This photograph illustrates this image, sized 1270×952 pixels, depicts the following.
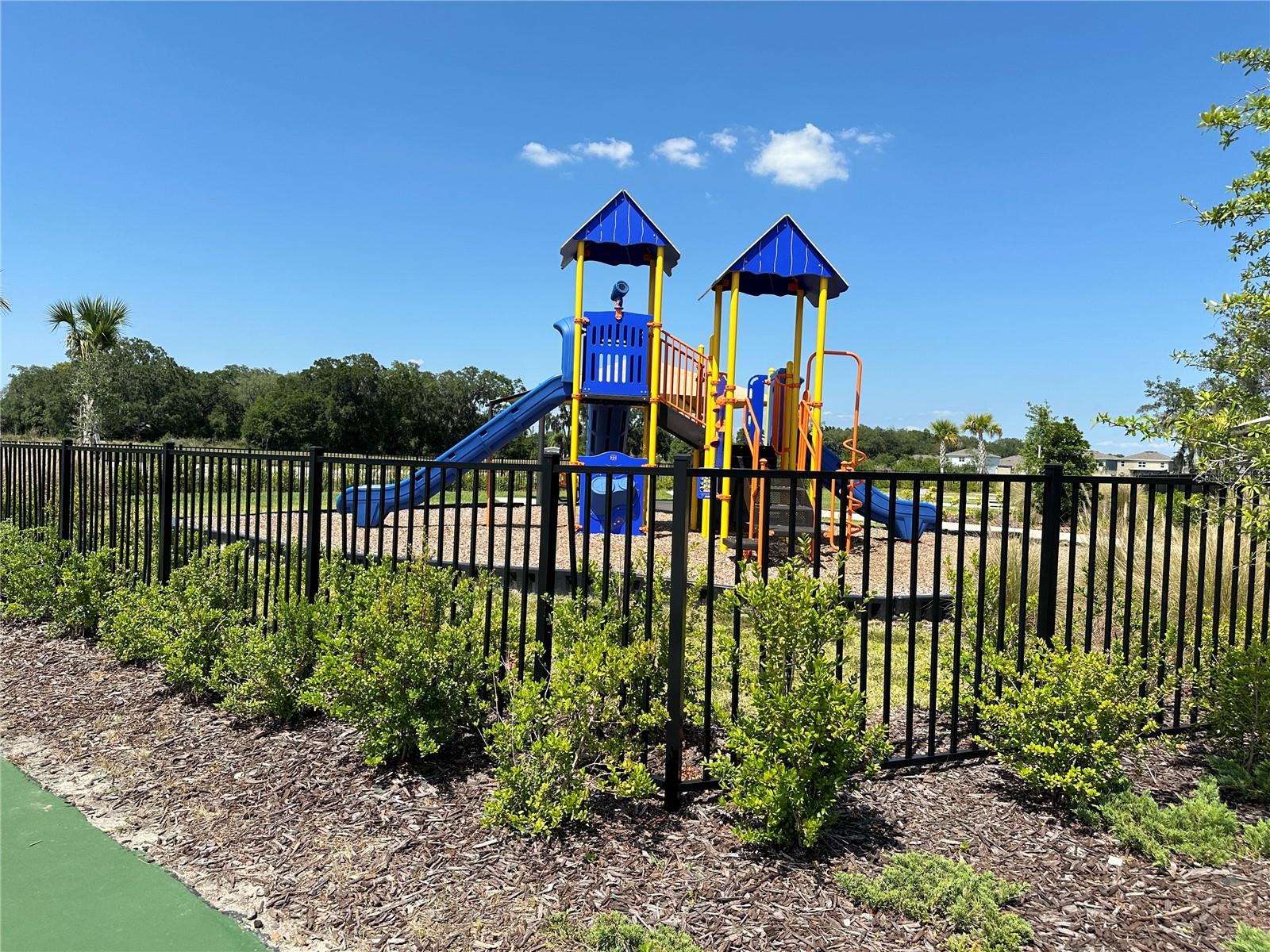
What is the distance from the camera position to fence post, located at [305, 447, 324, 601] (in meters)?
4.51

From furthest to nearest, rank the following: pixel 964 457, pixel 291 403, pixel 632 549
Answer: pixel 964 457, pixel 291 403, pixel 632 549

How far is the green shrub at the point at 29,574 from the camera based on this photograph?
617 centimetres

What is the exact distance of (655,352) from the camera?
1128 centimetres

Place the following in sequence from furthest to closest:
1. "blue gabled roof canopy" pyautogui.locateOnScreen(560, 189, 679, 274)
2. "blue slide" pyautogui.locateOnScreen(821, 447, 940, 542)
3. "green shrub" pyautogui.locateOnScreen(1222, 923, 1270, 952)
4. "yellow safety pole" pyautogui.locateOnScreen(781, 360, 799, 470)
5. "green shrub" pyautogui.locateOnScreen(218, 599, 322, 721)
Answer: "blue slide" pyautogui.locateOnScreen(821, 447, 940, 542)
"yellow safety pole" pyautogui.locateOnScreen(781, 360, 799, 470)
"blue gabled roof canopy" pyautogui.locateOnScreen(560, 189, 679, 274)
"green shrub" pyautogui.locateOnScreen(218, 599, 322, 721)
"green shrub" pyautogui.locateOnScreen(1222, 923, 1270, 952)

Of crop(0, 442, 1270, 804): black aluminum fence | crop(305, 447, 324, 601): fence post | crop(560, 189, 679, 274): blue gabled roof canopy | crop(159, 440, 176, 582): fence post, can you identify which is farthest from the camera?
crop(560, 189, 679, 274): blue gabled roof canopy

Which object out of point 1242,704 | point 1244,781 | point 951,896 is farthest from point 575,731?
point 1242,704

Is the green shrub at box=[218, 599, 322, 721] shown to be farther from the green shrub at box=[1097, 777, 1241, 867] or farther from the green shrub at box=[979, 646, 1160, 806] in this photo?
the green shrub at box=[1097, 777, 1241, 867]

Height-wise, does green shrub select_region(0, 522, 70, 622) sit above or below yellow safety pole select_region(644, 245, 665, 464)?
below

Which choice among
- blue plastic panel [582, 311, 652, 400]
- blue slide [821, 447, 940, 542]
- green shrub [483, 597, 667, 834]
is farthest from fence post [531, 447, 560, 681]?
blue slide [821, 447, 940, 542]

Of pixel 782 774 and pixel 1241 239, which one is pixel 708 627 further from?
pixel 1241 239

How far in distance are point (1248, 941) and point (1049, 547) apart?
1.80 meters

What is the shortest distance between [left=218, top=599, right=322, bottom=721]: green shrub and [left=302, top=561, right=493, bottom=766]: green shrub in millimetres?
311

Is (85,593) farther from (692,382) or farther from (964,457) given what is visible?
(964,457)

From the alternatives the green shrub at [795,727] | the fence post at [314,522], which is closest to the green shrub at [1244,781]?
the green shrub at [795,727]
